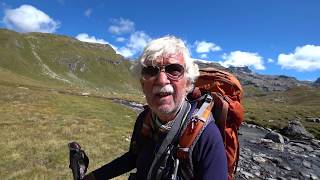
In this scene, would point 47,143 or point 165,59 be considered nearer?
point 165,59

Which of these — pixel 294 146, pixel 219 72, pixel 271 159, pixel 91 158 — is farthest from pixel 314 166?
pixel 219 72

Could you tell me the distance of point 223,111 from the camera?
4.68 m

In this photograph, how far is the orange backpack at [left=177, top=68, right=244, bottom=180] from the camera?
174 inches

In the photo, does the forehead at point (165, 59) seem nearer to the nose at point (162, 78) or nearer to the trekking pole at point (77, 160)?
the nose at point (162, 78)

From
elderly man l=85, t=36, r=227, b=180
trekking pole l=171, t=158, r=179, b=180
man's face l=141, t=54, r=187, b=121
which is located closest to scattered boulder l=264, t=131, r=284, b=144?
elderly man l=85, t=36, r=227, b=180

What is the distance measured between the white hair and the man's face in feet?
0.15

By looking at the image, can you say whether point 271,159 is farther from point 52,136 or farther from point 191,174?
point 191,174

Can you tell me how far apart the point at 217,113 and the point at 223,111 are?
79mm

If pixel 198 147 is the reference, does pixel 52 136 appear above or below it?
below

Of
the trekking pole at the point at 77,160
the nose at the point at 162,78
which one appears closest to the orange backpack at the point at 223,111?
the nose at the point at 162,78

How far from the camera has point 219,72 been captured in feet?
16.9

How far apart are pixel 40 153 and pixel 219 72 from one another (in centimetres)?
1856

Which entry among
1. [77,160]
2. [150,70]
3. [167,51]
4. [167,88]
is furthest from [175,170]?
[77,160]

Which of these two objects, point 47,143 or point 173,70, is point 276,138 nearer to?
point 47,143
